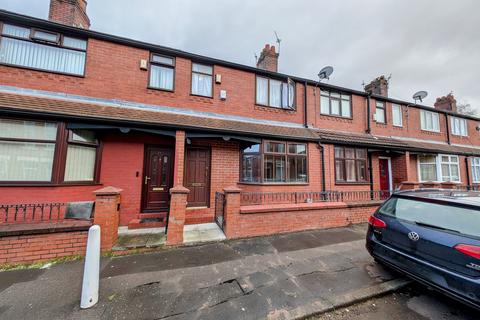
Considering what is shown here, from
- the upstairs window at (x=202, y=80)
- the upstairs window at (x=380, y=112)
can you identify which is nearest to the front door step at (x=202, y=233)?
the upstairs window at (x=202, y=80)

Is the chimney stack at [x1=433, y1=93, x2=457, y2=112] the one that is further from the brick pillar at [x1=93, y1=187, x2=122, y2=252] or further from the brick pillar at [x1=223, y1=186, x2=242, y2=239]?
the brick pillar at [x1=93, y1=187, x2=122, y2=252]

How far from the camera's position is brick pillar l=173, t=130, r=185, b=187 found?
216 inches

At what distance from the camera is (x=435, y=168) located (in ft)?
35.6

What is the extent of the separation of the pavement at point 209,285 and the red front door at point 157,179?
7.93ft

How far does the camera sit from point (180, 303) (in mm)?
2701

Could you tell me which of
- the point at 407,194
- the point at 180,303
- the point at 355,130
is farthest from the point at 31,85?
the point at 355,130

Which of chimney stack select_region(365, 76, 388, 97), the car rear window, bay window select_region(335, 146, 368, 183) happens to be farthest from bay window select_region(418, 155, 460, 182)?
the car rear window

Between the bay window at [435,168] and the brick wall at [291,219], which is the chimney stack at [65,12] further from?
the bay window at [435,168]

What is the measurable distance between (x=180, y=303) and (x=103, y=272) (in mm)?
1799

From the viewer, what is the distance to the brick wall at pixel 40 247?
3629 mm

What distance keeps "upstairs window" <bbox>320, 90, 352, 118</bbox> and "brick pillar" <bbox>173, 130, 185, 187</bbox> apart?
6.67 metres

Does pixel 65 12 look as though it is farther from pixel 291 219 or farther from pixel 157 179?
pixel 291 219

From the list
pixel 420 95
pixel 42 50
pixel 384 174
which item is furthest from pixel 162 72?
pixel 420 95

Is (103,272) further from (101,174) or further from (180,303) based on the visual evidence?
(101,174)
